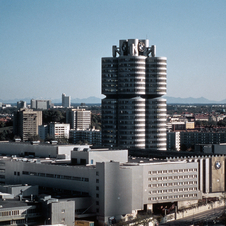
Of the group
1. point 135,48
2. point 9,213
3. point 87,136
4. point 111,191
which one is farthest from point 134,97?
point 87,136

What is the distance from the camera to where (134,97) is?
109 metres

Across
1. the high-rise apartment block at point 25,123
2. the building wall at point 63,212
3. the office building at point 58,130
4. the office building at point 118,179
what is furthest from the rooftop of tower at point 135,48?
the high-rise apartment block at point 25,123

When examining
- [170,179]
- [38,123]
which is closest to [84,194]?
[170,179]

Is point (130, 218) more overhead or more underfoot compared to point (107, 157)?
more underfoot

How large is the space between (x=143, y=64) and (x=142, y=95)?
5833 mm

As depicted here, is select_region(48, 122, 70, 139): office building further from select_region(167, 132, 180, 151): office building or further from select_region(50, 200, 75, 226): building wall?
select_region(50, 200, 75, 226): building wall

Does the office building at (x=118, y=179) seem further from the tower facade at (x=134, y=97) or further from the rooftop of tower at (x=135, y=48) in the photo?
the rooftop of tower at (x=135, y=48)

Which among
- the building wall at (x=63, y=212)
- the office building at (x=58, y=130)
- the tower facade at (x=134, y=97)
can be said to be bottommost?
the building wall at (x=63, y=212)

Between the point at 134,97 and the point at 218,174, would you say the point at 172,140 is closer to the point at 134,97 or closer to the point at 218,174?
the point at 134,97

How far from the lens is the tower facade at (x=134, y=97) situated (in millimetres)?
107625

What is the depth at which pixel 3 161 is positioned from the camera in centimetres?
7569

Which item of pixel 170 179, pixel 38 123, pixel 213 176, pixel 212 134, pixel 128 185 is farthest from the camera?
pixel 38 123

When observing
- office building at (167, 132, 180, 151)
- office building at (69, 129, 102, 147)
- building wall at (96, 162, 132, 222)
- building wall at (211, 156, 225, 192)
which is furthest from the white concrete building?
building wall at (96, 162, 132, 222)

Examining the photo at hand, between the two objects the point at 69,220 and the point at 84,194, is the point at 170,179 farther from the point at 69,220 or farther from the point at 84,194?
the point at 69,220
